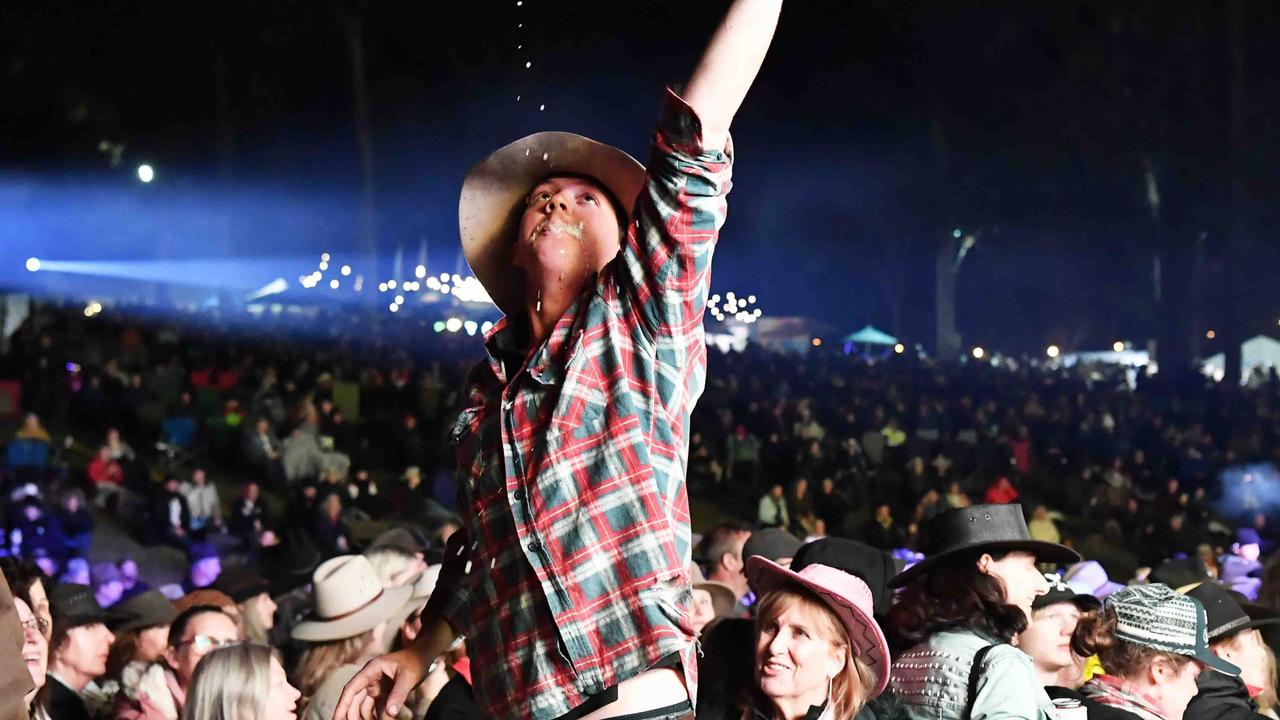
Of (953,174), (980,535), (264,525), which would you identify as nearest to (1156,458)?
(264,525)

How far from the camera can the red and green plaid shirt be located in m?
2.23

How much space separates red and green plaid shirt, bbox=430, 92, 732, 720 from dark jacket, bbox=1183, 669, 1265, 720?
2.69 meters

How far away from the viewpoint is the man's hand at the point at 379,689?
2.62 m

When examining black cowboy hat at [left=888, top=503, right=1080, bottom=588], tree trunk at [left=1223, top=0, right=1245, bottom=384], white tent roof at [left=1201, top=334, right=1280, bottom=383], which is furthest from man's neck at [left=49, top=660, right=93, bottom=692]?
white tent roof at [left=1201, top=334, right=1280, bottom=383]

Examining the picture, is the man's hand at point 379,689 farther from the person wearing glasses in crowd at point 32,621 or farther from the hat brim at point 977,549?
the person wearing glasses in crowd at point 32,621

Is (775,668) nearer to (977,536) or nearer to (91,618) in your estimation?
(977,536)

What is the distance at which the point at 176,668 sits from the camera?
579 centimetres

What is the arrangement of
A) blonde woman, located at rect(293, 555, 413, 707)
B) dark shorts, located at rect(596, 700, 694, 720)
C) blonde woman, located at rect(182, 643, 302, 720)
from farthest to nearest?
blonde woman, located at rect(293, 555, 413, 707)
blonde woman, located at rect(182, 643, 302, 720)
dark shorts, located at rect(596, 700, 694, 720)

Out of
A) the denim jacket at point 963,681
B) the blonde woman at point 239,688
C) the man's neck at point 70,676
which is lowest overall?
the man's neck at point 70,676

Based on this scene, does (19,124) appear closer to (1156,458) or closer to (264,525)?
(264,525)

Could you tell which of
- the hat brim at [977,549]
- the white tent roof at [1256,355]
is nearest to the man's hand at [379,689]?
the hat brim at [977,549]

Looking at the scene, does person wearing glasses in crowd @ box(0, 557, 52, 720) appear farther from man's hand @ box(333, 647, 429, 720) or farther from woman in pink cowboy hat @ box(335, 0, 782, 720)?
woman in pink cowboy hat @ box(335, 0, 782, 720)

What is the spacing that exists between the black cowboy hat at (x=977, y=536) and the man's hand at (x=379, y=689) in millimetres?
1878

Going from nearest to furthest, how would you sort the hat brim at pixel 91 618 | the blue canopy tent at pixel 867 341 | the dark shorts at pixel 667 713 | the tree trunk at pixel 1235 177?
1. the dark shorts at pixel 667 713
2. the hat brim at pixel 91 618
3. the tree trunk at pixel 1235 177
4. the blue canopy tent at pixel 867 341
